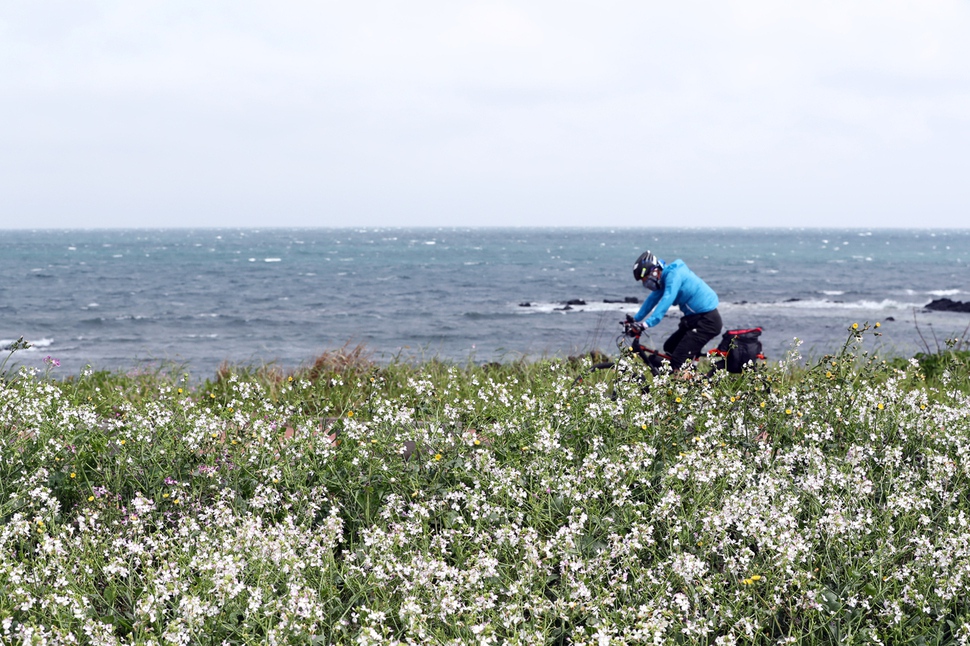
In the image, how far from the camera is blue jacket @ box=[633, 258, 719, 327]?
939 centimetres

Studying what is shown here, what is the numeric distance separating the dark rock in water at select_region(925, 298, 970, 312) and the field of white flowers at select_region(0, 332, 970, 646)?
42415 millimetres

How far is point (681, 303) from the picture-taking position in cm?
990

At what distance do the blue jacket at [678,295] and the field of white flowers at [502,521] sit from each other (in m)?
3.05

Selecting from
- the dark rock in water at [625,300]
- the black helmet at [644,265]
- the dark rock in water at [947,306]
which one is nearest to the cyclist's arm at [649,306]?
the black helmet at [644,265]

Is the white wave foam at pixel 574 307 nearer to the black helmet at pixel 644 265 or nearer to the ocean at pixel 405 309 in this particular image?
the ocean at pixel 405 309

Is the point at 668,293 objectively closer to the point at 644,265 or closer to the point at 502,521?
the point at 644,265

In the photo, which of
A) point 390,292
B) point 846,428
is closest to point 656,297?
point 846,428

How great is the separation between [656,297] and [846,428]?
3.90 meters

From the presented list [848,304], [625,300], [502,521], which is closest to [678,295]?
[502,521]

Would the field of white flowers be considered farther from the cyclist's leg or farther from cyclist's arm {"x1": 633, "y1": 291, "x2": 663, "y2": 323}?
the cyclist's leg

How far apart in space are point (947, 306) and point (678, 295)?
40780 mm

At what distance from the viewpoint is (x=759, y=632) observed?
143 inches

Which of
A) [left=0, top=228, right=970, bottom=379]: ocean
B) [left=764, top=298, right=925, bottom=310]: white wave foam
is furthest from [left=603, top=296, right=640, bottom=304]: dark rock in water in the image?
[left=764, top=298, right=925, bottom=310]: white wave foam

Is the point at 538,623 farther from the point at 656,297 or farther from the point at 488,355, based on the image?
the point at 488,355
